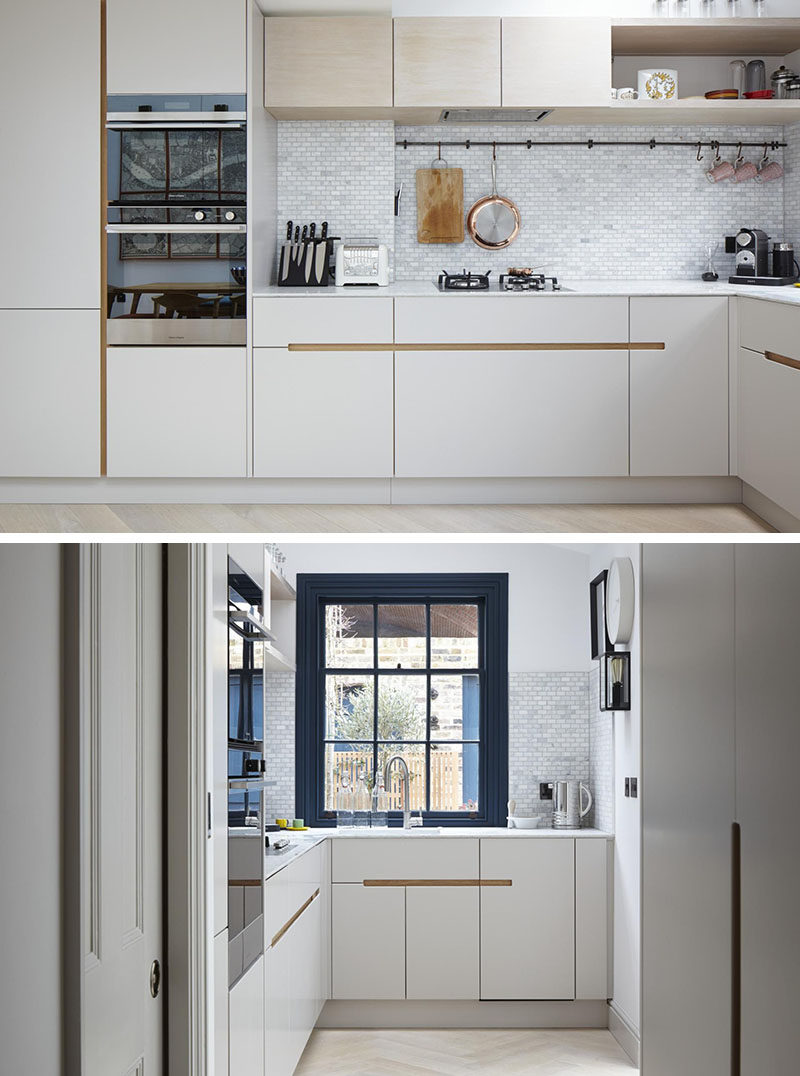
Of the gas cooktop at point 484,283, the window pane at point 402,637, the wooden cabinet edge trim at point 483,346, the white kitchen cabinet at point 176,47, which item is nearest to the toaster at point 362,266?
the gas cooktop at point 484,283

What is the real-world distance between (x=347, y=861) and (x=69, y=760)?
14.0ft

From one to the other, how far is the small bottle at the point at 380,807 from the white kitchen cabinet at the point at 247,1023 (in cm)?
282

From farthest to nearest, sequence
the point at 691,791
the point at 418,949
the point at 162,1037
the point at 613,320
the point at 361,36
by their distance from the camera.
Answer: the point at 418,949 < the point at 361,36 < the point at 613,320 < the point at 162,1037 < the point at 691,791

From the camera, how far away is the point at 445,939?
17.4ft

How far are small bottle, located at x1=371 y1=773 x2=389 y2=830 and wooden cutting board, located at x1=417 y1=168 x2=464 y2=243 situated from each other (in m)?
2.88

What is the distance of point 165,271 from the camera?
14.0ft

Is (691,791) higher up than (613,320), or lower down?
lower down

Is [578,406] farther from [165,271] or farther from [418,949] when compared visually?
[418,949]

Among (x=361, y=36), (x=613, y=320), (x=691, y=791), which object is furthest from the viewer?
(x=361, y=36)

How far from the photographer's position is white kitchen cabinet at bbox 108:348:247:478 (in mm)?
4285

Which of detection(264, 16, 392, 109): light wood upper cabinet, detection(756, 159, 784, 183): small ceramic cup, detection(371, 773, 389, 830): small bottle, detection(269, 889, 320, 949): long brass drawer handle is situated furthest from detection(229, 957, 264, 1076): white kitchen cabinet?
detection(756, 159, 784, 183): small ceramic cup

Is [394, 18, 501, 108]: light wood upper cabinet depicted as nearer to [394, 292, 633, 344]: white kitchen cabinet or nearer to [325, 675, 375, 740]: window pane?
[394, 292, 633, 344]: white kitchen cabinet

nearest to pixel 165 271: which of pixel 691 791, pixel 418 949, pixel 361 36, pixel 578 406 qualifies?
pixel 361 36

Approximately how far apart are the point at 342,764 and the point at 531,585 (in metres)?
1.43
